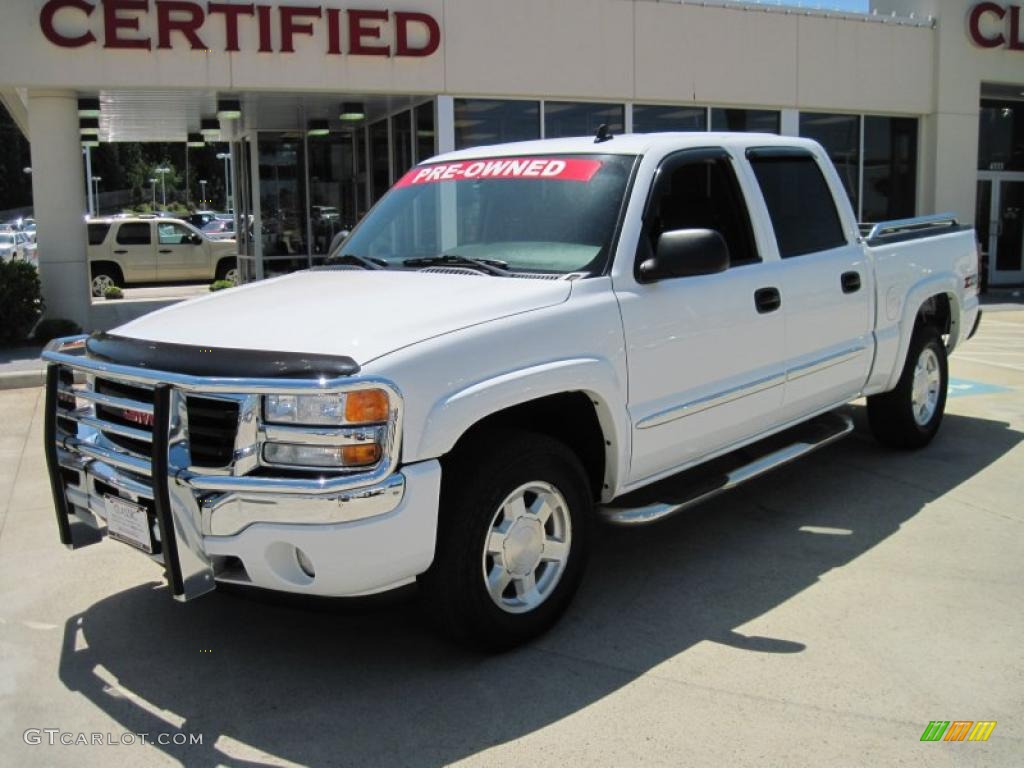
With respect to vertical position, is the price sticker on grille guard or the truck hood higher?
the truck hood

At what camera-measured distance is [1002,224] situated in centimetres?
1952

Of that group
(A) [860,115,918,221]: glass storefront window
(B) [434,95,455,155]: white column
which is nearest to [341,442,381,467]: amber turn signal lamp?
(B) [434,95,455,155]: white column

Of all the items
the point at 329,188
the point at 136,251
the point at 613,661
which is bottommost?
the point at 613,661

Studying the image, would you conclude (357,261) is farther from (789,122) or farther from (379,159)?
(789,122)

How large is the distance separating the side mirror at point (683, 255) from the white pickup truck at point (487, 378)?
0.5 inches

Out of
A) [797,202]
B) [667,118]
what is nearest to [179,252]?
[667,118]

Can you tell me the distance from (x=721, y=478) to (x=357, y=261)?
2.09 metres

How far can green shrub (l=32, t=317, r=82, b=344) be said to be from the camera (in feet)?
39.5

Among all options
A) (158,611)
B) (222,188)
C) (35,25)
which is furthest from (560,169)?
(222,188)

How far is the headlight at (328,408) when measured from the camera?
3.29m

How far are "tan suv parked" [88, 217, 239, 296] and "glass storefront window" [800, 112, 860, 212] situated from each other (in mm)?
12623

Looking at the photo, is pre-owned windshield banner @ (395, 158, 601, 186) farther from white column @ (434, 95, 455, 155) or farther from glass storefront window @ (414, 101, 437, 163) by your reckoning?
glass storefront window @ (414, 101, 437, 163)

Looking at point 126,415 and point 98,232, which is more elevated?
point 98,232

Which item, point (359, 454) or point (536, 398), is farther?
point (536, 398)
